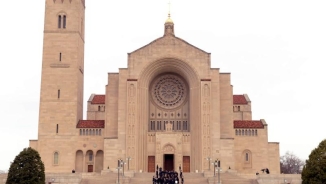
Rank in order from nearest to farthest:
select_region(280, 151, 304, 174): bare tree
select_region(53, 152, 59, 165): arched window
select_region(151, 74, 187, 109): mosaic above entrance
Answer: select_region(53, 152, 59, 165): arched window < select_region(151, 74, 187, 109): mosaic above entrance < select_region(280, 151, 304, 174): bare tree

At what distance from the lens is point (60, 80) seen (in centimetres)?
5778

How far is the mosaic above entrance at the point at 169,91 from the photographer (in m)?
60.5

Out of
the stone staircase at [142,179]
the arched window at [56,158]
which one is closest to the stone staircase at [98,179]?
the stone staircase at [142,179]

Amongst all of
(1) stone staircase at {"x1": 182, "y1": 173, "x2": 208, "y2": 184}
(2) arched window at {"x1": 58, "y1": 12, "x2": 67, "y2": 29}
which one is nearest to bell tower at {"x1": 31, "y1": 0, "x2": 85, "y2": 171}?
(2) arched window at {"x1": 58, "y1": 12, "x2": 67, "y2": 29}

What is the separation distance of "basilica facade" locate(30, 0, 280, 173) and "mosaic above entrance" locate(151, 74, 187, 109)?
21cm

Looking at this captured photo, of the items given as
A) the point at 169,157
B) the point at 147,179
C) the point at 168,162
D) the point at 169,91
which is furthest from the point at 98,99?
the point at 147,179

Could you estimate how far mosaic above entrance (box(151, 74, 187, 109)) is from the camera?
60500 mm

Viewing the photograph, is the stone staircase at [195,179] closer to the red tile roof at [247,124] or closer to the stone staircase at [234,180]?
the stone staircase at [234,180]

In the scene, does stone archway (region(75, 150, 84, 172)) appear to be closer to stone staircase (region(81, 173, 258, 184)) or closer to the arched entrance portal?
stone staircase (region(81, 173, 258, 184))

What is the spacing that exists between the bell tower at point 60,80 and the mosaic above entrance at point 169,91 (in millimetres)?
9136

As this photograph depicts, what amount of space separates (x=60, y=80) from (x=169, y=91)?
1305 cm

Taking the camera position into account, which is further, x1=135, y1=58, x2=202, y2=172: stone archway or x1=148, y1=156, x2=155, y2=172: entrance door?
x1=148, y1=156, x2=155, y2=172: entrance door

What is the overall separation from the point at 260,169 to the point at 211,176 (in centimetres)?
1004

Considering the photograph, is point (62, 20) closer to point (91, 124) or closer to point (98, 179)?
point (91, 124)
